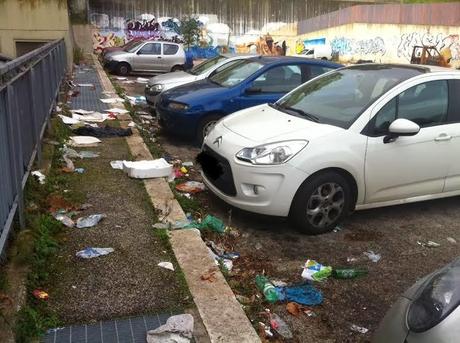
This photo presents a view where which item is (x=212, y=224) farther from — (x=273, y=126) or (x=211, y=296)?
(x=211, y=296)

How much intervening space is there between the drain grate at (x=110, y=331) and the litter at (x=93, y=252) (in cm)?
91

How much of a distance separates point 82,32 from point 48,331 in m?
25.4

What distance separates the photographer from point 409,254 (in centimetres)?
459

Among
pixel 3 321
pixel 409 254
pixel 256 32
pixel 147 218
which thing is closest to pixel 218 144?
pixel 147 218

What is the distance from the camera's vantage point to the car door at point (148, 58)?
21.0 meters

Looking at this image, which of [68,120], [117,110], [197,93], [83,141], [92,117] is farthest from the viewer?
[117,110]

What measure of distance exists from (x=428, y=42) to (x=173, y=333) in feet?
95.7

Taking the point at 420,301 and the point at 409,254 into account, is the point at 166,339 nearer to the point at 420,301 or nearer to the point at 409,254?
the point at 420,301

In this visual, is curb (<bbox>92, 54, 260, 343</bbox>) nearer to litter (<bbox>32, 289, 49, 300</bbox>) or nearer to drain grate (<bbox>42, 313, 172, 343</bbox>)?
drain grate (<bbox>42, 313, 172, 343</bbox>)

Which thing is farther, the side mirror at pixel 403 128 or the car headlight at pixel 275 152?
the side mirror at pixel 403 128

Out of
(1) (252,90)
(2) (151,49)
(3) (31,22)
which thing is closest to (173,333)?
(1) (252,90)

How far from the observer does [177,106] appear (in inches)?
311

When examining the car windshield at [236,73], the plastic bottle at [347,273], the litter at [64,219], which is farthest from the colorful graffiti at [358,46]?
the litter at [64,219]

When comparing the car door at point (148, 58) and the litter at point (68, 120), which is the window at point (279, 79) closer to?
the litter at point (68, 120)
